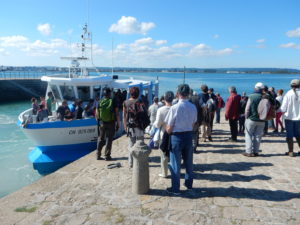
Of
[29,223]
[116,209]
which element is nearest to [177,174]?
[116,209]

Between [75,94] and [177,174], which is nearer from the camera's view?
[177,174]

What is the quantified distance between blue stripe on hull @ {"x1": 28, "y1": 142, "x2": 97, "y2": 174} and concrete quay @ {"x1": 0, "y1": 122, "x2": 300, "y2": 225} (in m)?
3.12

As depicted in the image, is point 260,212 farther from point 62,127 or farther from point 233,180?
point 62,127

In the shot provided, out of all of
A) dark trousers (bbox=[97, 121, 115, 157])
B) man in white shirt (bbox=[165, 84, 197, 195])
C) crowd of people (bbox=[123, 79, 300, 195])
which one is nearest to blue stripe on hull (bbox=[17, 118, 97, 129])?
dark trousers (bbox=[97, 121, 115, 157])

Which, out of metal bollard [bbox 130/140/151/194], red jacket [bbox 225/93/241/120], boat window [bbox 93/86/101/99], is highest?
boat window [bbox 93/86/101/99]

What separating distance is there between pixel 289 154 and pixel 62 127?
7.21 m

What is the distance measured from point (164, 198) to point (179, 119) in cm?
140

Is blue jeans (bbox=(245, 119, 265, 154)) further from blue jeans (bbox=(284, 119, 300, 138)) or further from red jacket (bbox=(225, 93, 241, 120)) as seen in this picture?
red jacket (bbox=(225, 93, 241, 120))

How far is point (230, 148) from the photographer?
25.5ft

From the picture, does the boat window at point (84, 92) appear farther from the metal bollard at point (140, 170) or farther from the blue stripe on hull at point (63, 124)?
the metal bollard at point (140, 170)

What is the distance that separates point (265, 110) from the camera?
6.25 metres

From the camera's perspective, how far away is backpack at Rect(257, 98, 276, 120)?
625 cm

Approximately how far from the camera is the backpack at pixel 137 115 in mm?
5426

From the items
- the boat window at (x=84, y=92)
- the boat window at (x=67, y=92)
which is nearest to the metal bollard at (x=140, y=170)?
the boat window at (x=84, y=92)
